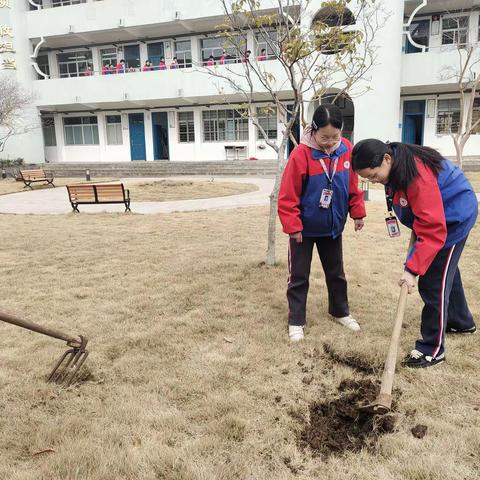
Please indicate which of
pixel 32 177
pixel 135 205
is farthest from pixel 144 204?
pixel 32 177

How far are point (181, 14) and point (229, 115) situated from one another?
518 centimetres

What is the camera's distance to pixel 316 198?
3.31 m

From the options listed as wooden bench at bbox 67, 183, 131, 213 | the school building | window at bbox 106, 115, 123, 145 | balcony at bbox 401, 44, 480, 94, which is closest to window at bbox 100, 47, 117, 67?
the school building

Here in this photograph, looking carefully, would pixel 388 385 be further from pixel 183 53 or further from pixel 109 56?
pixel 109 56

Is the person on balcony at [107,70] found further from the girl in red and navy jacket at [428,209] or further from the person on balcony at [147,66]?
the girl in red and navy jacket at [428,209]

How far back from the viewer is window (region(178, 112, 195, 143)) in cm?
2481

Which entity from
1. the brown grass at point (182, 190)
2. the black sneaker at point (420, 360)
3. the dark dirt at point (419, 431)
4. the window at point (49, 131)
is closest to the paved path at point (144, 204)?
the brown grass at point (182, 190)

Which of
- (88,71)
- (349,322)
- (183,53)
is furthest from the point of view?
(88,71)

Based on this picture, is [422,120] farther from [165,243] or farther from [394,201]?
[394,201]

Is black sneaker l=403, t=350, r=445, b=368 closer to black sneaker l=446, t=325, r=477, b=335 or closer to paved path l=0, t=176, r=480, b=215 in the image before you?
black sneaker l=446, t=325, r=477, b=335

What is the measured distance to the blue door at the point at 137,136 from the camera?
2575 cm

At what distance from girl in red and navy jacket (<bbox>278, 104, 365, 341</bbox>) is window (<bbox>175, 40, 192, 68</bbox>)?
22.3m

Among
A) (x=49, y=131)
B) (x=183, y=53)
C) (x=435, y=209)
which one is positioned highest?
(x=183, y=53)

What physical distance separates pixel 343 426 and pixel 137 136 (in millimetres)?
Answer: 25245
